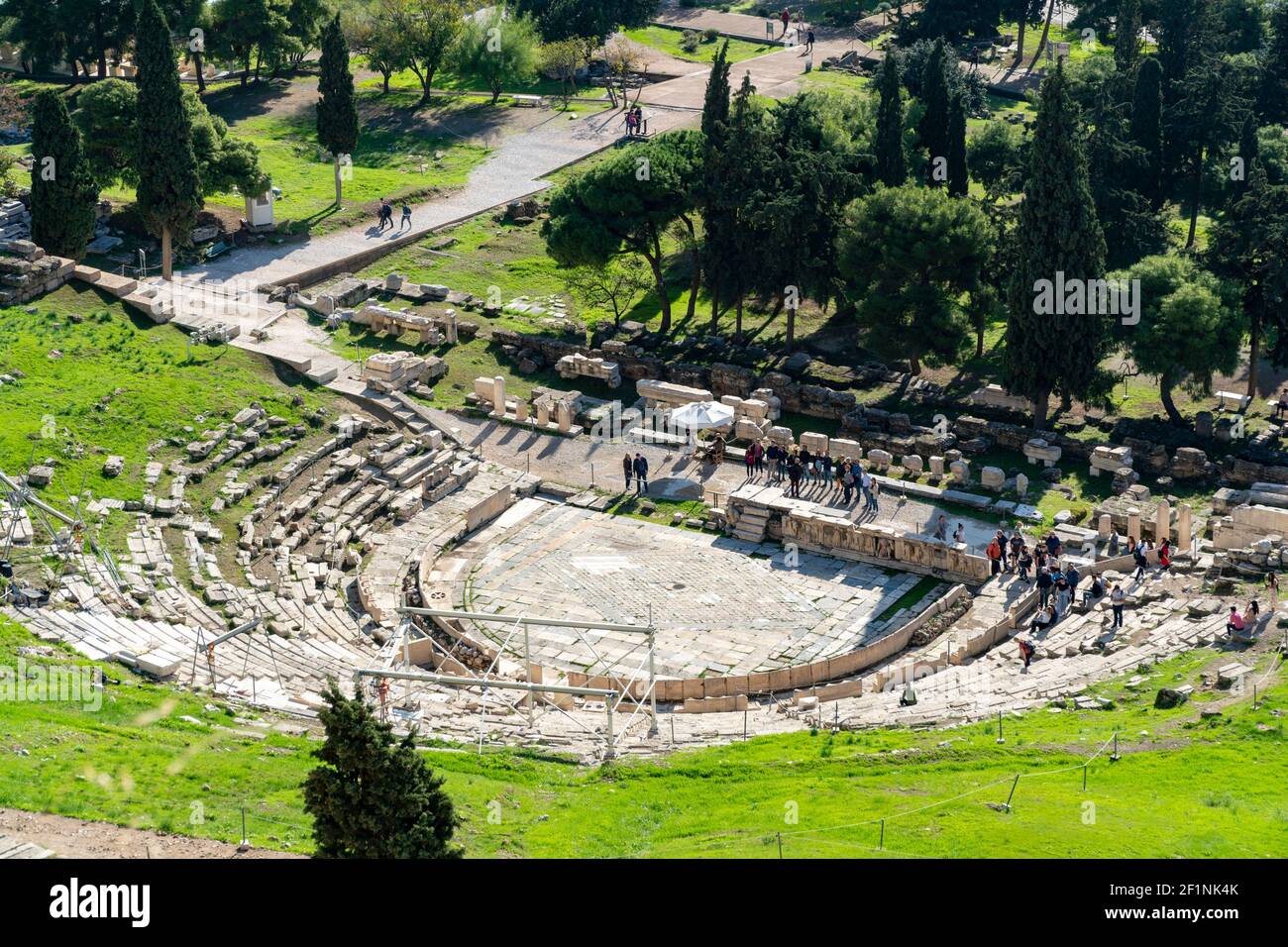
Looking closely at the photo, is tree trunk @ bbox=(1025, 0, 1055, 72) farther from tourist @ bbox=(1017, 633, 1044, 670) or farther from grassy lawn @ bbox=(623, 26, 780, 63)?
tourist @ bbox=(1017, 633, 1044, 670)

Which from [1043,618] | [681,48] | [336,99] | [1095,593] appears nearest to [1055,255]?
[1095,593]

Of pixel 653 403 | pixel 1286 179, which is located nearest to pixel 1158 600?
pixel 653 403

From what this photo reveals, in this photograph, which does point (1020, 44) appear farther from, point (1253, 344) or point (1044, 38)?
point (1253, 344)

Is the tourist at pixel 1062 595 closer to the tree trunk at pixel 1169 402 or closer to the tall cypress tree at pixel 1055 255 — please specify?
the tall cypress tree at pixel 1055 255

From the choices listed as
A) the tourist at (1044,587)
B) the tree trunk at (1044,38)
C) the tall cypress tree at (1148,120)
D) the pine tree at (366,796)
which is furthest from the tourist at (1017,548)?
the tree trunk at (1044,38)

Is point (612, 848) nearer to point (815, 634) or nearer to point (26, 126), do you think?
point (815, 634)

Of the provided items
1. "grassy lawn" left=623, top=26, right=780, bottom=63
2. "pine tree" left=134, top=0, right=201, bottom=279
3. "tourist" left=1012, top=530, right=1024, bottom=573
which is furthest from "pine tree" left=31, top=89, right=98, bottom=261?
"grassy lawn" left=623, top=26, right=780, bottom=63
